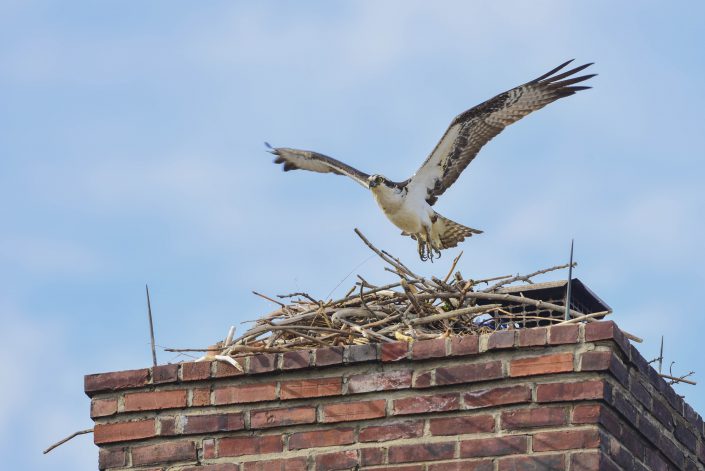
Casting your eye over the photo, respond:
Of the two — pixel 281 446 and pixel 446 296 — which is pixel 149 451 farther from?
pixel 446 296

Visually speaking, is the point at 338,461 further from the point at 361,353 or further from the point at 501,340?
the point at 501,340

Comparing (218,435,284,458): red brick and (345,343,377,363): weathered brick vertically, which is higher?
(345,343,377,363): weathered brick

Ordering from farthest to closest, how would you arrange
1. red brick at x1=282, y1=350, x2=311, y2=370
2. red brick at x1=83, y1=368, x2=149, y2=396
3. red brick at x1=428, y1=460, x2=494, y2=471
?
red brick at x1=83, y1=368, x2=149, y2=396 < red brick at x1=282, y1=350, x2=311, y2=370 < red brick at x1=428, y1=460, x2=494, y2=471

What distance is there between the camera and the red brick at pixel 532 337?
495 centimetres

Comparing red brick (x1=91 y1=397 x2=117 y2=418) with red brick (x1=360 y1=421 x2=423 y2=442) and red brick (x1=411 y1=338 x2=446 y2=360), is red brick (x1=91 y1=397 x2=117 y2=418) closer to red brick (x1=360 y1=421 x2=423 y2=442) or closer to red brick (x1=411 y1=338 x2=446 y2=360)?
red brick (x1=360 y1=421 x2=423 y2=442)

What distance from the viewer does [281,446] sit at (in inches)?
205

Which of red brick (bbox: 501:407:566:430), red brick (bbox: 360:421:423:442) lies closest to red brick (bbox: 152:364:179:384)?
red brick (bbox: 360:421:423:442)

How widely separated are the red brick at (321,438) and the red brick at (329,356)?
0.90 ft

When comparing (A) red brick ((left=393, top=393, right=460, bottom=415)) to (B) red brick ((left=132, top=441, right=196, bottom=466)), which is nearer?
(A) red brick ((left=393, top=393, right=460, bottom=415))

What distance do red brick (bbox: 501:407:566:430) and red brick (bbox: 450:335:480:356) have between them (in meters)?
0.28

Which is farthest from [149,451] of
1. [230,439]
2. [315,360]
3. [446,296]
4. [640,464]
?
[640,464]

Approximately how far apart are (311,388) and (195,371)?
1.74ft

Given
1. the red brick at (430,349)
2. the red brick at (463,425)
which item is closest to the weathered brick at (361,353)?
the red brick at (430,349)

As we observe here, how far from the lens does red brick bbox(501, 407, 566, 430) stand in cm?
483
